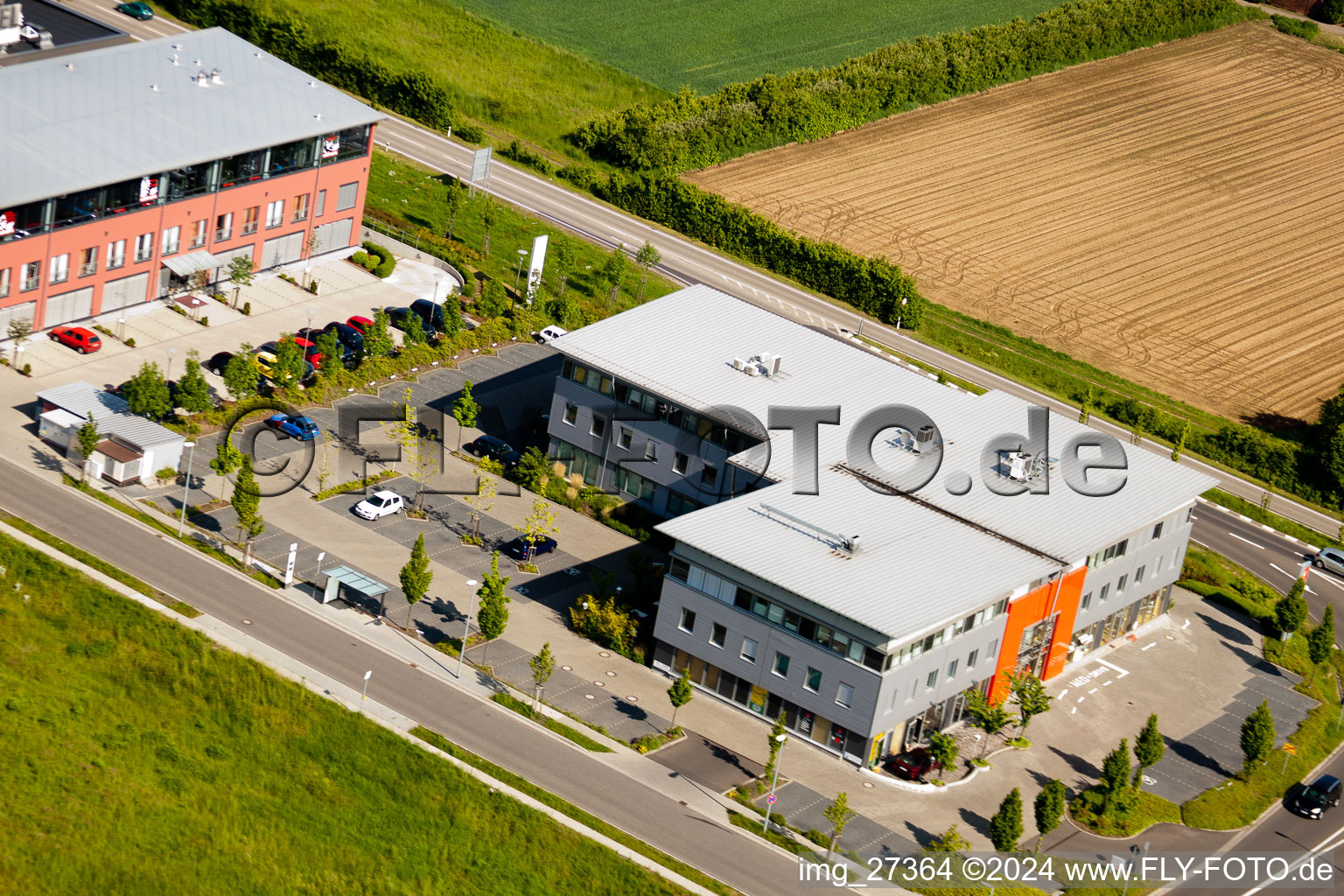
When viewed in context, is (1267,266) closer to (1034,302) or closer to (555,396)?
(1034,302)

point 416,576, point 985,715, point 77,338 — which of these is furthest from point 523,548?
point 77,338

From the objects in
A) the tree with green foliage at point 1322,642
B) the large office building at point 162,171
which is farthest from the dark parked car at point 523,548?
the tree with green foliage at point 1322,642

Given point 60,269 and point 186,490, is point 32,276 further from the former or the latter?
point 186,490

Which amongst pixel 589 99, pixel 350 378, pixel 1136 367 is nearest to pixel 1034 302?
pixel 1136 367

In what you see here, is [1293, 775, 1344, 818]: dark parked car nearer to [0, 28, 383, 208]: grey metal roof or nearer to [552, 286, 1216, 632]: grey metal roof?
[552, 286, 1216, 632]: grey metal roof

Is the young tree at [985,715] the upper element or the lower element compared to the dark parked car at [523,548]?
upper

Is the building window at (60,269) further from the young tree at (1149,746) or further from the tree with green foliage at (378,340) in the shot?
the young tree at (1149,746)

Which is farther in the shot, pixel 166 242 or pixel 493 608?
pixel 166 242
